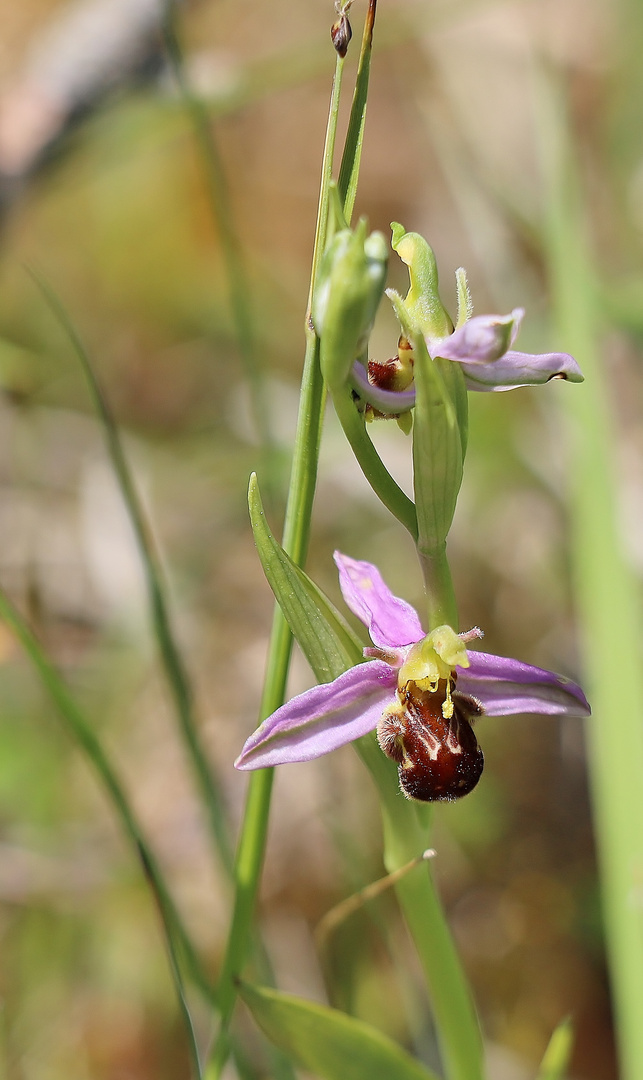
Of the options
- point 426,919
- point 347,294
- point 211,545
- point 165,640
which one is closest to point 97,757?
point 165,640

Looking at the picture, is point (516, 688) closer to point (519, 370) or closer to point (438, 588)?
point (438, 588)

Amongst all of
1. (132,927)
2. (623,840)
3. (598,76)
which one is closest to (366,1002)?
(132,927)

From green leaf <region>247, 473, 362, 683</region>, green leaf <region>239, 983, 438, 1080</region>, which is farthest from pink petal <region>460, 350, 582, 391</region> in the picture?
green leaf <region>239, 983, 438, 1080</region>

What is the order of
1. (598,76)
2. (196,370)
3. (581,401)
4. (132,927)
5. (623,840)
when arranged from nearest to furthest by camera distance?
1. (623,840)
2. (581,401)
3. (132,927)
4. (196,370)
5. (598,76)

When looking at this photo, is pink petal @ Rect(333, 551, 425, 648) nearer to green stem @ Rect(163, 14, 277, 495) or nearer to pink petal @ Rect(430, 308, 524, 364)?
pink petal @ Rect(430, 308, 524, 364)

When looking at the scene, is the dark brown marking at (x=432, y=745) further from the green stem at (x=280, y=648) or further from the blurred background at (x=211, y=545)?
the blurred background at (x=211, y=545)

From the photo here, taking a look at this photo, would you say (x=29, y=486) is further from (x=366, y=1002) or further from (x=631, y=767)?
(x=631, y=767)
